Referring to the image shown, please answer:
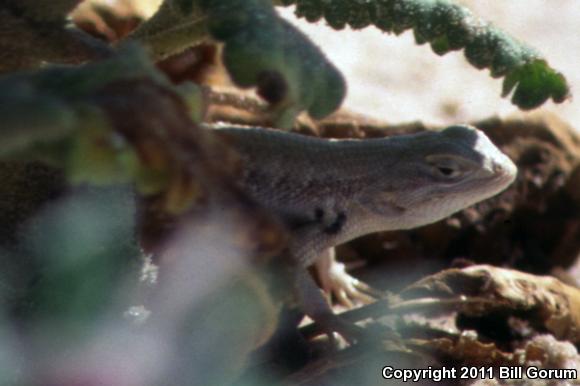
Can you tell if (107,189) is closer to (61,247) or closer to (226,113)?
(61,247)

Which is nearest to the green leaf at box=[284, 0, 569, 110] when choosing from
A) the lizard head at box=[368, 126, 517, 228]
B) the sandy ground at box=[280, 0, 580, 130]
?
the lizard head at box=[368, 126, 517, 228]

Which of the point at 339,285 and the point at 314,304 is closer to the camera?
the point at 314,304

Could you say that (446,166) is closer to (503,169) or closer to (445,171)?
(445,171)

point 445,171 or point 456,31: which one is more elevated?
point 456,31

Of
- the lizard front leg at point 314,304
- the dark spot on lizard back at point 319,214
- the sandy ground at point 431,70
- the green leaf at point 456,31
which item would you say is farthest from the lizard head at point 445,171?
the sandy ground at point 431,70

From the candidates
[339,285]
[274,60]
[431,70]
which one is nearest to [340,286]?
[339,285]
